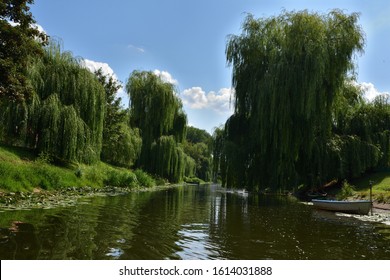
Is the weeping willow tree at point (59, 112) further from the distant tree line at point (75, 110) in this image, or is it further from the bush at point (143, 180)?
the bush at point (143, 180)

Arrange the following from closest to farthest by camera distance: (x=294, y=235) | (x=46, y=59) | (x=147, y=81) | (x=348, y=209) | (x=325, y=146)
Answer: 1. (x=294, y=235)
2. (x=348, y=209)
3. (x=46, y=59)
4. (x=325, y=146)
5. (x=147, y=81)

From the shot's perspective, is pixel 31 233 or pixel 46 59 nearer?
pixel 31 233

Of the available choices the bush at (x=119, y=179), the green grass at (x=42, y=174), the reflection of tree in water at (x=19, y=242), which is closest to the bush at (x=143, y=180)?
the bush at (x=119, y=179)

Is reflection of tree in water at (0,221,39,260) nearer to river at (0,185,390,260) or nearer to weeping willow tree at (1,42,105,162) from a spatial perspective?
river at (0,185,390,260)

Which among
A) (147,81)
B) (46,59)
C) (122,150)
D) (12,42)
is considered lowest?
(122,150)

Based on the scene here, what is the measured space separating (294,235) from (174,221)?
3875 millimetres

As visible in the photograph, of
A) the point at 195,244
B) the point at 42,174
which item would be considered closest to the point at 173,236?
the point at 195,244

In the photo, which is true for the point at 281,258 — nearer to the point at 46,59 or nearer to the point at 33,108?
the point at 33,108

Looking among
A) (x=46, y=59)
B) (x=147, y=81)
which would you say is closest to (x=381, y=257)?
(x=46, y=59)

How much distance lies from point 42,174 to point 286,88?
14.1 meters

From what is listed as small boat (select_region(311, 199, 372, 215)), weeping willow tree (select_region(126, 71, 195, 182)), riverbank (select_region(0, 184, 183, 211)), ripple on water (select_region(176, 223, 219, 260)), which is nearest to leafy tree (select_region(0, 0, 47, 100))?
riverbank (select_region(0, 184, 183, 211))

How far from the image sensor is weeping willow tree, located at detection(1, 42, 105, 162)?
1897 centimetres

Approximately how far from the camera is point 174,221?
1166 cm

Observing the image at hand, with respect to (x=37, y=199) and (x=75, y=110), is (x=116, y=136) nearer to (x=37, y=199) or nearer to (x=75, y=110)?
(x=75, y=110)
